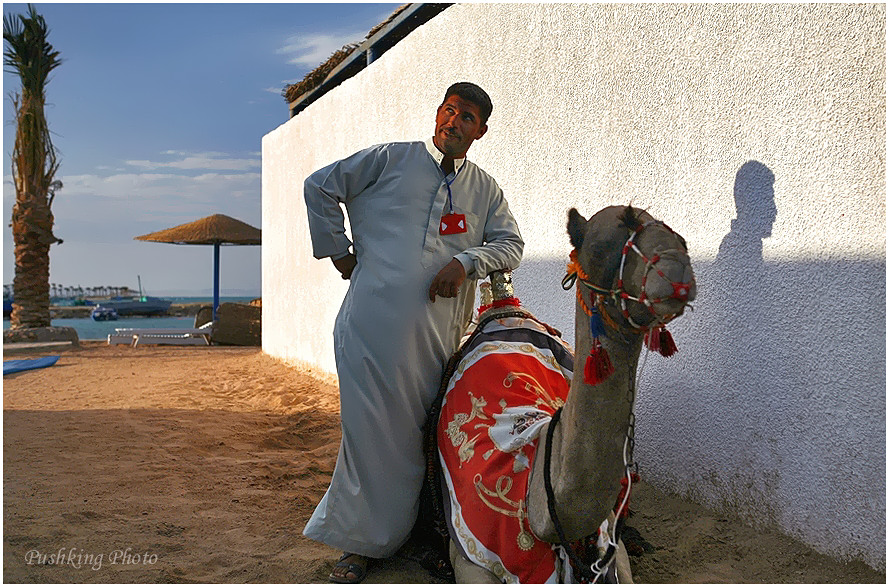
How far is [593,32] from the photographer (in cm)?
439

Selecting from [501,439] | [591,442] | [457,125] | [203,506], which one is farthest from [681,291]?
[203,506]

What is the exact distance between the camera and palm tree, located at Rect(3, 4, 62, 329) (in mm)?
16453

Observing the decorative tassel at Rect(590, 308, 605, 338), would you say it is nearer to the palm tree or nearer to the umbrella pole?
the palm tree

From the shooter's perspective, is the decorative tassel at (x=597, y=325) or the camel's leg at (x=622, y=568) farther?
the camel's leg at (x=622, y=568)

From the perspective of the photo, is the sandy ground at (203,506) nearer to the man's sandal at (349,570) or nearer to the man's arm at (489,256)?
the man's sandal at (349,570)

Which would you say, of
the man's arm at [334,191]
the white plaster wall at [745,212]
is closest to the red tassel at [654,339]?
the white plaster wall at [745,212]

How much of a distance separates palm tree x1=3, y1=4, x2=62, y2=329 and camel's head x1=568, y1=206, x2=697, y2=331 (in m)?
17.3

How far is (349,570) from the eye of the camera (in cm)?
305

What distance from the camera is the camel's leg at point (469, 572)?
8.20 feet

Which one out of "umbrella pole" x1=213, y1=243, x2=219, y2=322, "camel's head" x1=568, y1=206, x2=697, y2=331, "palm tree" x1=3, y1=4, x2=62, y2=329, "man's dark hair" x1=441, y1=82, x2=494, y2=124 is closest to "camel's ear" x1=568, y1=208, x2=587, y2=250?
"camel's head" x1=568, y1=206, x2=697, y2=331

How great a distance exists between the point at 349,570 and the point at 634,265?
1886 mm

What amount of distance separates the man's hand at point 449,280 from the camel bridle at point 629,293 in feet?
2.72

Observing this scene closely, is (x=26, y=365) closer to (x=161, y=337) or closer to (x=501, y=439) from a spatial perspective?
(x=161, y=337)

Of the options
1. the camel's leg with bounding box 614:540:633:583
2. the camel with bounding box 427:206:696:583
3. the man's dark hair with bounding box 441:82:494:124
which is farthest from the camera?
the man's dark hair with bounding box 441:82:494:124
